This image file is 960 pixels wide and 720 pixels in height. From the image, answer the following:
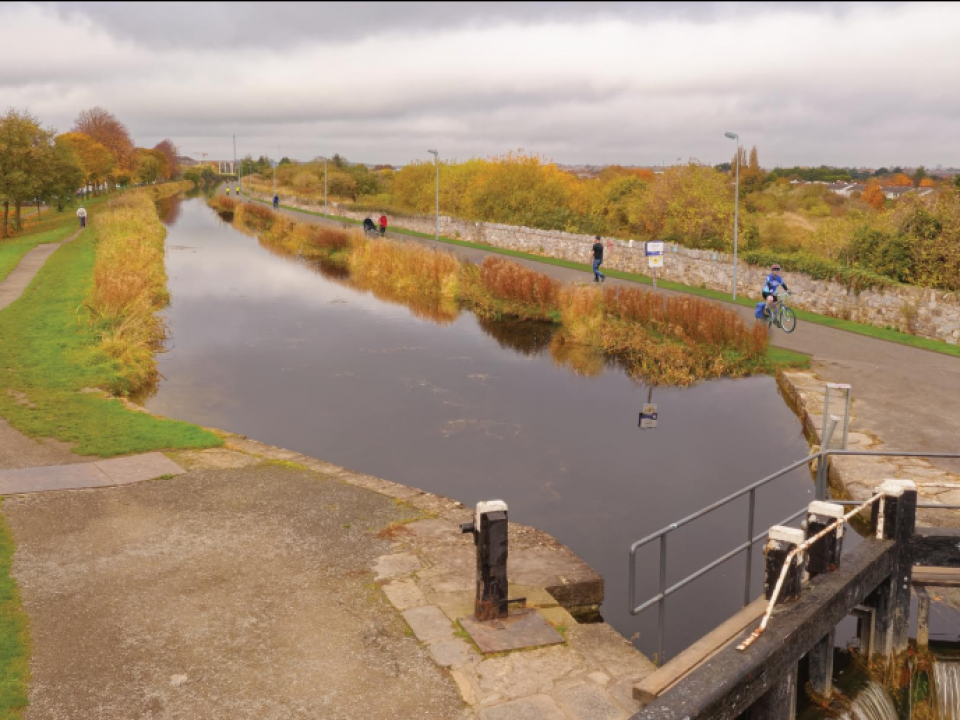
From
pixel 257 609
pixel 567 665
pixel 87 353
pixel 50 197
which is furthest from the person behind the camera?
pixel 50 197

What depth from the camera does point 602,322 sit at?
22.0 metres

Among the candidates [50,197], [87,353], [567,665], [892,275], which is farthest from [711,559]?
[50,197]

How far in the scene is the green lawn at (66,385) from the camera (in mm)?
11438

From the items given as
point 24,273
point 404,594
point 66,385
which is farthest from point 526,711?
point 24,273

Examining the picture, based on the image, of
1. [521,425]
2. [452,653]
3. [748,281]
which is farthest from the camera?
[748,281]

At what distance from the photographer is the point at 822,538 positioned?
21.6ft

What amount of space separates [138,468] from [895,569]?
325 inches

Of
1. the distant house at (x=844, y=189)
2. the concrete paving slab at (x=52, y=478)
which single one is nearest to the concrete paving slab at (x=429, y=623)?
the concrete paving slab at (x=52, y=478)

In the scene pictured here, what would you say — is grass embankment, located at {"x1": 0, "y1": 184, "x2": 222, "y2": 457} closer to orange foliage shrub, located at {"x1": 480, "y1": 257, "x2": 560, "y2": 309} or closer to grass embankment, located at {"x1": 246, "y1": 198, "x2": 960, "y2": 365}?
orange foliage shrub, located at {"x1": 480, "y1": 257, "x2": 560, "y2": 309}

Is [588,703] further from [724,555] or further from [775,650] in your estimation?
[724,555]

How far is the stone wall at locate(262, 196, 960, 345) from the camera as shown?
1900 centimetres

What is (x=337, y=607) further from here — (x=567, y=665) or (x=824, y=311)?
(x=824, y=311)

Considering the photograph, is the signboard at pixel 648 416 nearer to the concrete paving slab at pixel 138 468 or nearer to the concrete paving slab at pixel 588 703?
the concrete paving slab at pixel 138 468

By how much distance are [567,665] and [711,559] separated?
4.12 m
